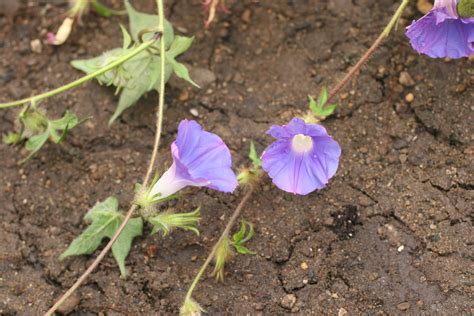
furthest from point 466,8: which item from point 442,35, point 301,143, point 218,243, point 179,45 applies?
point 218,243

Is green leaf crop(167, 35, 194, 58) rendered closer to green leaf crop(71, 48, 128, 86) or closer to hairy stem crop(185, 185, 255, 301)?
green leaf crop(71, 48, 128, 86)

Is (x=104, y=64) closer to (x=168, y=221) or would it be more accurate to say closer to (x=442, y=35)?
(x=168, y=221)

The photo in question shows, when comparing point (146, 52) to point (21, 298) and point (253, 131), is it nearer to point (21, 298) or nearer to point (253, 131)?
point (253, 131)

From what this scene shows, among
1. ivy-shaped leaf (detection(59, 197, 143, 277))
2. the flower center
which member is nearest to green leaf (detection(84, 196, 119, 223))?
ivy-shaped leaf (detection(59, 197, 143, 277))

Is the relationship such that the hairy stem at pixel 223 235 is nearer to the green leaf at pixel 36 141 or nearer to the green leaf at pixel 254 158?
the green leaf at pixel 254 158

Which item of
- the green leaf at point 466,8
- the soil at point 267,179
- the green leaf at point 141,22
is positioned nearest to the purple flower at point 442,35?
the green leaf at point 466,8

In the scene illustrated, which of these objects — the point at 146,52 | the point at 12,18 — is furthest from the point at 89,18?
the point at 146,52

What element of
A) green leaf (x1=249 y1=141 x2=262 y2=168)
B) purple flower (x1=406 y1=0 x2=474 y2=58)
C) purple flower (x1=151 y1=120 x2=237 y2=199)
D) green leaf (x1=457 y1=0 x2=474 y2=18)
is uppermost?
green leaf (x1=457 y1=0 x2=474 y2=18)
